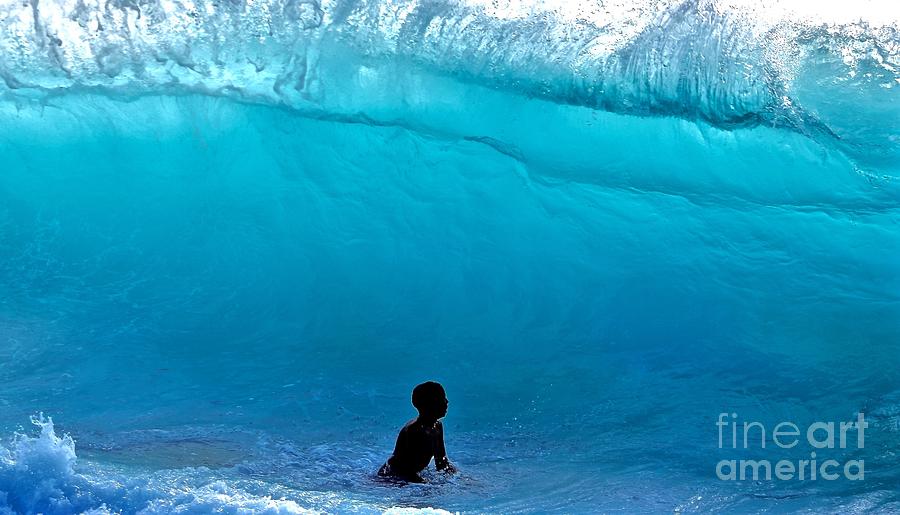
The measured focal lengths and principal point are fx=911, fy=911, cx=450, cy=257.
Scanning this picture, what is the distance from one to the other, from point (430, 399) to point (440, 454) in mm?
303

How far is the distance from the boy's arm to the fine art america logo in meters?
1.34

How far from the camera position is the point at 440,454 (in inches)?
154

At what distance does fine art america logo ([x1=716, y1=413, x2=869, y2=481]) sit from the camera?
4.31 metres

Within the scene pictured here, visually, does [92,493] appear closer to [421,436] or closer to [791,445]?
→ [421,436]

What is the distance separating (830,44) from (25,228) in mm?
5651

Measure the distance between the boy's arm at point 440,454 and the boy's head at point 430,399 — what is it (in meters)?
0.10

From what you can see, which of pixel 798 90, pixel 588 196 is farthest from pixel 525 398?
pixel 798 90

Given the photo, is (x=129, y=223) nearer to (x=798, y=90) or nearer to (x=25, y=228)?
(x=25, y=228)

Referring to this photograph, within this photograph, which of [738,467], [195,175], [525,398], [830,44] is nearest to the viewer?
[738,467]

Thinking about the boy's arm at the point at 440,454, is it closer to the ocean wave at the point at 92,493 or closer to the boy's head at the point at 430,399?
the boy's head at the point at 430,399

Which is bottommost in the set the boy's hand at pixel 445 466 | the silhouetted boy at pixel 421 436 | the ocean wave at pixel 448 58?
the boy's hand at pixel 445 466

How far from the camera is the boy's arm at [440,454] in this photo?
3.88 m

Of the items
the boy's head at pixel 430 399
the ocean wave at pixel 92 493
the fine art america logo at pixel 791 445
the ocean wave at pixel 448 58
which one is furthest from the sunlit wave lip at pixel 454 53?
the ocean wave at pixel 92 493

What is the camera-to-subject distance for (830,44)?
6676 mm
